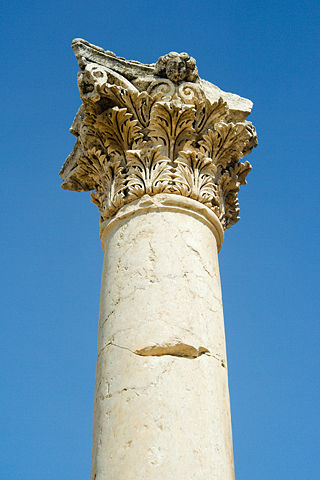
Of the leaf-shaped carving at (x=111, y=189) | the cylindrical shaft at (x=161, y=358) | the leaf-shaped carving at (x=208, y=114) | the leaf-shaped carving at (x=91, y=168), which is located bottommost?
the cylindrical shaft at (x=161, y=358)

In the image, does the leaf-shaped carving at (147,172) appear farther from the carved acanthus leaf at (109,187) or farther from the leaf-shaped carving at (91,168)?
the leaf-shaped carving at (91,168)

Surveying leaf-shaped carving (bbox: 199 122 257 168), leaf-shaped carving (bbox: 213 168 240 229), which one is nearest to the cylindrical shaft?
leaf-shaped carving (bbox: 213 168 240 229)

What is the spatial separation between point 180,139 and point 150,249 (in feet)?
6.63

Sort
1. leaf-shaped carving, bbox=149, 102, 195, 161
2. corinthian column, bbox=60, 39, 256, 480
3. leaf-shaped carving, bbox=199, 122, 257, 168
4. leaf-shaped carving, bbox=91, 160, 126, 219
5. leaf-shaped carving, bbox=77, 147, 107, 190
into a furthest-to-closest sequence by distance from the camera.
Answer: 1. leaf-shaped carving, bbox=77, 147, 107, 190
2. leaf-shaped carving, bbox=199, 122, 257, 168
3. leaf-shaped carving, bbox=149, 102, 195, 161
4. leaf-shaped carving, bbox=91, 160, 126, 219
5. corinthian column, bbox=60, 39, 256, 480

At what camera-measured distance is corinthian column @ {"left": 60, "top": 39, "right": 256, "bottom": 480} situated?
5.86m

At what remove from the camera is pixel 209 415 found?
6062 millimetres

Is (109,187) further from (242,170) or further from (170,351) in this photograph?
(170,351)

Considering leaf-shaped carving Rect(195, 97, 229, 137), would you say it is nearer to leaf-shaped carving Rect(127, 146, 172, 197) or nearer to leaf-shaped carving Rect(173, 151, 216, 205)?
leaf-shaped carving Rect(173, 151, 216, 205)

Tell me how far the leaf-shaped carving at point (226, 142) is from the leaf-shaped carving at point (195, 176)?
238 mm

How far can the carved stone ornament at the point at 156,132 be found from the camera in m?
8.18

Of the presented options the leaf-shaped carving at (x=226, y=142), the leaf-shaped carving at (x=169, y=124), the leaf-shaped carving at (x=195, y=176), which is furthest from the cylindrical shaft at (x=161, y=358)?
the leaf-shaped carving at (x=226, y=142)

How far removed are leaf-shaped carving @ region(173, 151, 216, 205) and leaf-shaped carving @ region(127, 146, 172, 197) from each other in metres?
0.15

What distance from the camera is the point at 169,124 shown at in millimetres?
8477

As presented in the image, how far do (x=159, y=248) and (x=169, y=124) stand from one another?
2087mm
